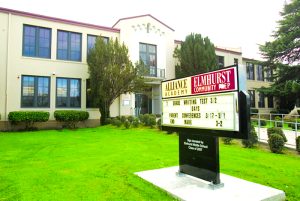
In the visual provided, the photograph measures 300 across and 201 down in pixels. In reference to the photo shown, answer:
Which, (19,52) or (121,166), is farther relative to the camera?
(19,52)

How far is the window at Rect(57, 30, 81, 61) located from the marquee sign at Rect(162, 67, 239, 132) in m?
16.4

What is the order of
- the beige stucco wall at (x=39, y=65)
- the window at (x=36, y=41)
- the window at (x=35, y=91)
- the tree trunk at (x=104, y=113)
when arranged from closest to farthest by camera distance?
the beige stucco wall at (x=39, y=65) < the window at (x=35, y=91) < the window at (x=36, y=41) < the tree trunk at (x=104, y=113)

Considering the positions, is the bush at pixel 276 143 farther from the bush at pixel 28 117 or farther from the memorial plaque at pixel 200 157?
the bush at pixel 28 117

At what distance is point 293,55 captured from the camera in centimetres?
2484

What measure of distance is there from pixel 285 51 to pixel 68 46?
21086 mm

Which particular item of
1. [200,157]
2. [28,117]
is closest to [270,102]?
[28,117]

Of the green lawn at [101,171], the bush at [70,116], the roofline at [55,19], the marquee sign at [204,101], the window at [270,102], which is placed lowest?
the green lawn at [101,171]

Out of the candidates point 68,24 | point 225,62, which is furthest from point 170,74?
point 68,24

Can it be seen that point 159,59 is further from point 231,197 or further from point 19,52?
point 231,197

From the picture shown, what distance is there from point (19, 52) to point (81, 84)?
208 inches

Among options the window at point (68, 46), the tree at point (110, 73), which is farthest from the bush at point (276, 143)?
the window at point (68, 46)

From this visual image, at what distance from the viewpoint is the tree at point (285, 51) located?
78.2 feet

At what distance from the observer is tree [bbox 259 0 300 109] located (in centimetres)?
2383

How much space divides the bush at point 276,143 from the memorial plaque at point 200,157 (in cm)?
573
